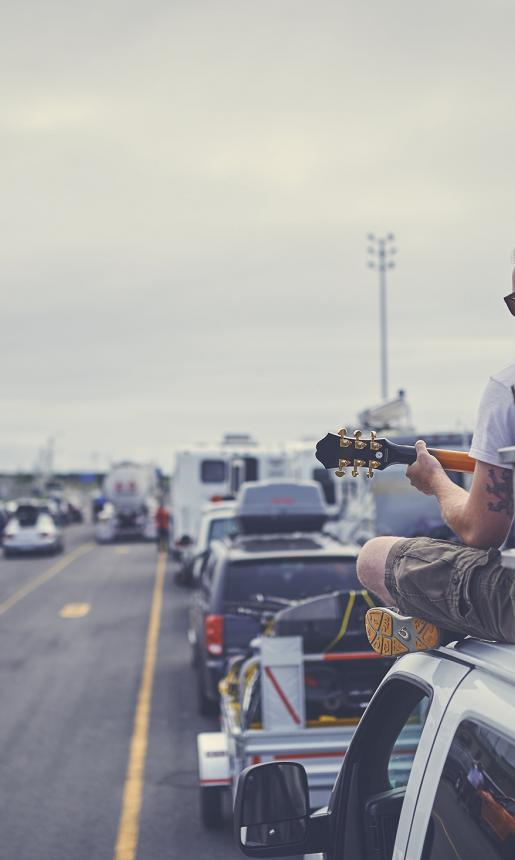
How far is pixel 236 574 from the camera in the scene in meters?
9.45

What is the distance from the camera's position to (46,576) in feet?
91.8

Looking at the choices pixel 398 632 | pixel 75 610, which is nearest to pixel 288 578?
pixel 398 632

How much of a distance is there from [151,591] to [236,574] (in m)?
14.8

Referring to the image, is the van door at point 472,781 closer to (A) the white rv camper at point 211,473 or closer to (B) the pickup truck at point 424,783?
(B) the pickup truck at point 424,783

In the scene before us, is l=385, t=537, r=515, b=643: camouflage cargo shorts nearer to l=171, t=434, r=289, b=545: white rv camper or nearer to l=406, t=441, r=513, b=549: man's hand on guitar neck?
l=406, t=441, r=513, b=549: man's hand on guitar neck

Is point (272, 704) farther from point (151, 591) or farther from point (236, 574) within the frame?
point (151, 591)

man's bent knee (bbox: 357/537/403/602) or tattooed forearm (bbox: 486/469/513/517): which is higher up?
tattooed forearm (bbox: 486/469/513/517)

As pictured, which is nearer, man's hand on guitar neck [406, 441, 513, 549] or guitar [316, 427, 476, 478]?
man's hand on guitar neck [406, 441, 513, 549]

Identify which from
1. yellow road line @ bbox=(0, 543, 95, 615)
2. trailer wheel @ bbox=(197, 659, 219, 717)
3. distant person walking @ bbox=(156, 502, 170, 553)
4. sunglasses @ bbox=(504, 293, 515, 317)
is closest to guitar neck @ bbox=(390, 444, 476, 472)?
sunglasses @ bbox=(504, 293, 515, 317)

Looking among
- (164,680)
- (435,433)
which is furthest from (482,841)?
(435,433)

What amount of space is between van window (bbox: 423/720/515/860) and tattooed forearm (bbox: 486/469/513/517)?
556mm

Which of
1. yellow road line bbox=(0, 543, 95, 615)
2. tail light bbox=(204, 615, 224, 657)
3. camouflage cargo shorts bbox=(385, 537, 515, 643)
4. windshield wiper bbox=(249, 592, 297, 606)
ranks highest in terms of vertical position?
camouflage cargo shorts bbox=(385, 537, 515, 643)

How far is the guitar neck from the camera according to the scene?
288cm

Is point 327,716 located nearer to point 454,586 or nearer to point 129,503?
point 454,586
